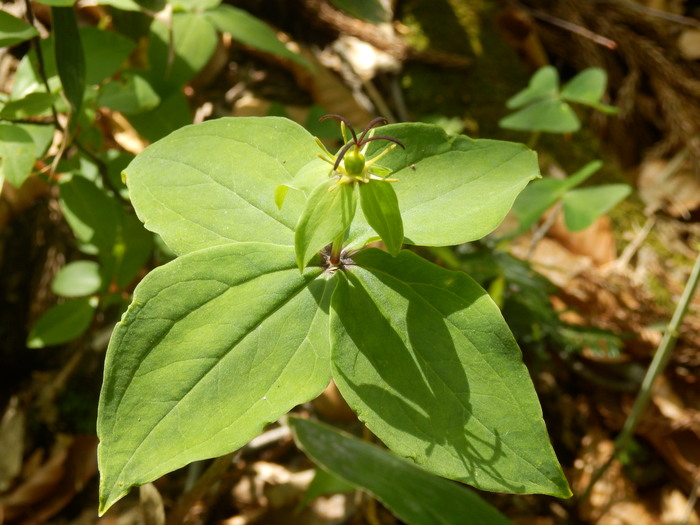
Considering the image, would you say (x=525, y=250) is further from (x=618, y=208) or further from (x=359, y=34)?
(x=359, y=34)

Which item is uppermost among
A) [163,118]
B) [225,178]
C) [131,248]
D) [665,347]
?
[225,178]

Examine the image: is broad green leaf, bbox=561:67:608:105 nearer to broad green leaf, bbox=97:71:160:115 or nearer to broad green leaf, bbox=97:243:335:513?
broad green leaf, bbox=97:71:160:115

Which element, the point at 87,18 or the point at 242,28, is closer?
the point at 242,28

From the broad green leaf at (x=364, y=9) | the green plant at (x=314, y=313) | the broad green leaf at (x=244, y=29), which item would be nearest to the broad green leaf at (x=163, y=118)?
the broad green leaf at (x=244, y=29)

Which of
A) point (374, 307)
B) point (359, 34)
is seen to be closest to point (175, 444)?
point (374, 307)

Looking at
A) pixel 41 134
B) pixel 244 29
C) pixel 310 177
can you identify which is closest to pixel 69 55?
pixel 41 134

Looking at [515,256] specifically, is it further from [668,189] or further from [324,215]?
[324,215]
